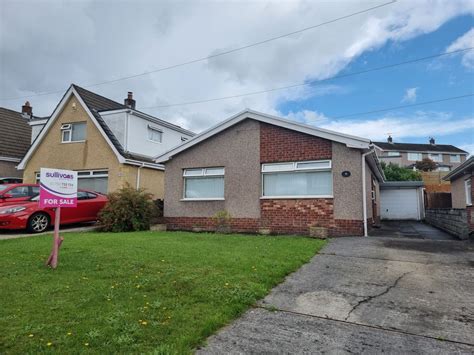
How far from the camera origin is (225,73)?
16.5m

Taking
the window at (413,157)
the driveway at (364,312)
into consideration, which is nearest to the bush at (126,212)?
the driveway at (364,312)

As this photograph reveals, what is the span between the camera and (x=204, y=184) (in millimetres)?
13023

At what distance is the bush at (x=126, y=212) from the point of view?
1226 cm

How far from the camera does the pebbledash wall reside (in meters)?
10.4

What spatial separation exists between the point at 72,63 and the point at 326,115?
589 inches

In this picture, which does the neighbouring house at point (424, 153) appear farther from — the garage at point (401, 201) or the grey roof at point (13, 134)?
the grey roof at point (13, 134)

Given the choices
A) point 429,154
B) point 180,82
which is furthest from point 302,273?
point 429,154

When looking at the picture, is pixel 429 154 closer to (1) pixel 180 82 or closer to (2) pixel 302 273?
(1) pixel 180 82

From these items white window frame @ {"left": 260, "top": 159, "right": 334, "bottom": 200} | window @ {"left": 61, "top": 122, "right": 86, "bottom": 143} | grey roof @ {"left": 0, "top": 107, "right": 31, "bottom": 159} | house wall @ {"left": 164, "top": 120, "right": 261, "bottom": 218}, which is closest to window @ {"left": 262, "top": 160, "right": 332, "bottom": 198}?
white window frame @ {"left": 260, "top": 159, "right": 334, "bottom": 200}

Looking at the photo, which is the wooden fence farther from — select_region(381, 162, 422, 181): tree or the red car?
the red car

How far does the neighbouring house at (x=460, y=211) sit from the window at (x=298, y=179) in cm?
459

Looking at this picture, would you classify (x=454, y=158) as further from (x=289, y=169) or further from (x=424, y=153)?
(x=289, y=169)

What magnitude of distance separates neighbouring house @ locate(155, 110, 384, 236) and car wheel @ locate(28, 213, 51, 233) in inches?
171

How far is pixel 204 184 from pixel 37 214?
19.6ft
